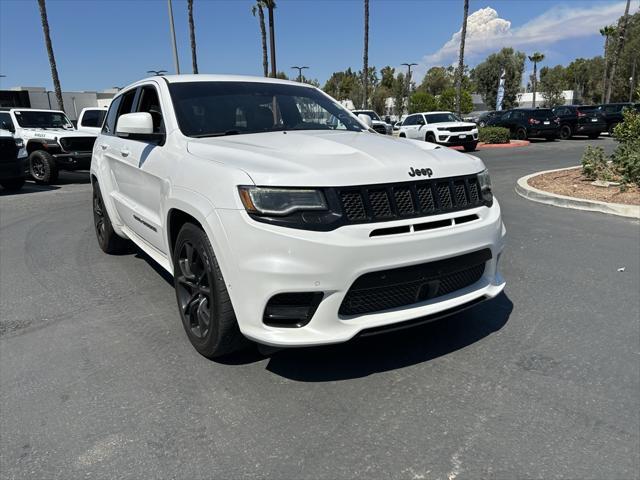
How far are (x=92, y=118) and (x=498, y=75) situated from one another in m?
74.9

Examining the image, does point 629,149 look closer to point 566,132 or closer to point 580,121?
point 580,121

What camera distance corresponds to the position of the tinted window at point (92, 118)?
52.8ft

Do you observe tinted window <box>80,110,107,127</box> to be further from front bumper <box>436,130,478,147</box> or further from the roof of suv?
the roof of suv

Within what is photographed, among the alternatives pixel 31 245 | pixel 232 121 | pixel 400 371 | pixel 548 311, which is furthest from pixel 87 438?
pixel 31 245

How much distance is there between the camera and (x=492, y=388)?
9.08 feet

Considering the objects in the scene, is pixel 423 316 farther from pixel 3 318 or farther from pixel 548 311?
pixel 3 318

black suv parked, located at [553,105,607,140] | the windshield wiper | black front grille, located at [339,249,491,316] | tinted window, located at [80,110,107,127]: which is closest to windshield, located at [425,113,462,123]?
black suv parked, located at [553,105,607,140]

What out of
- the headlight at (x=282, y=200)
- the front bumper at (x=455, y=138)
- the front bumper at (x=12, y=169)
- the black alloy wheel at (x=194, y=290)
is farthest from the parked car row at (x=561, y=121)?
the headlight at (x=282, y=200)

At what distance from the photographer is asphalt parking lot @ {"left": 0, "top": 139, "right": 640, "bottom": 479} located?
2.23 m

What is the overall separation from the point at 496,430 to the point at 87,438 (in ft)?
6.63

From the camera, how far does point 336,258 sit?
7.88 feet

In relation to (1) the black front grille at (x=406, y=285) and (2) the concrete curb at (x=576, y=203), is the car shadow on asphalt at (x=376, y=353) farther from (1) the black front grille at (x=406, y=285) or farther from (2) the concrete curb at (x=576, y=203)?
(2) the concrete curb at (x=576, y=203)

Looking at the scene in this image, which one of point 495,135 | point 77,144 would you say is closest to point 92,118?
point 77,144

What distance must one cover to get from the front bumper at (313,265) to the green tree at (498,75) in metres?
81.1
